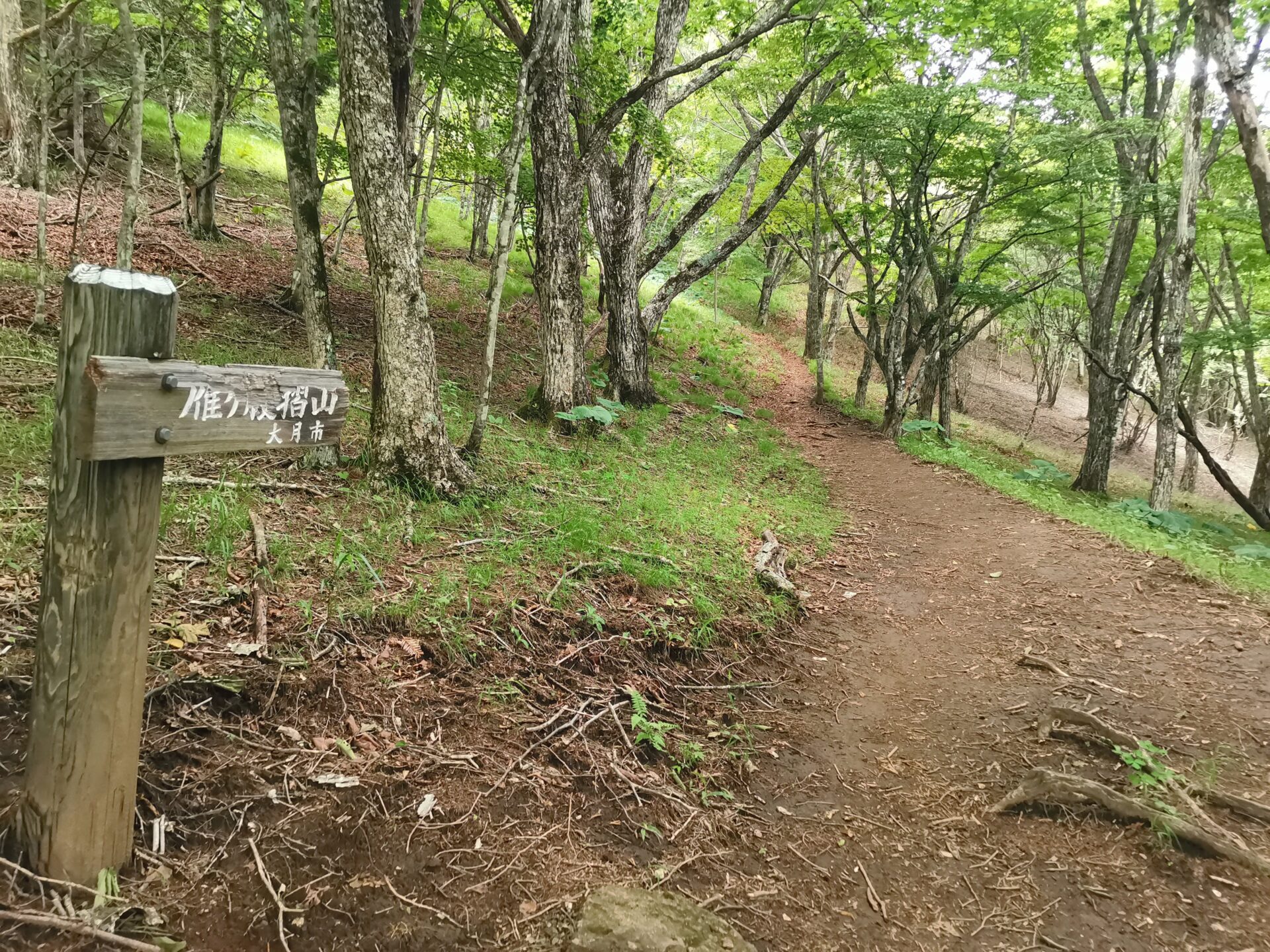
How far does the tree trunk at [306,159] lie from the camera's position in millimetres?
4820

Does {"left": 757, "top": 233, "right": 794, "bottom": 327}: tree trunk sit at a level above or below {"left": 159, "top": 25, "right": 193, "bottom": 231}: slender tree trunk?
above

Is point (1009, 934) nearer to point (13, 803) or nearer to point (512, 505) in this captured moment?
point (13, 803)

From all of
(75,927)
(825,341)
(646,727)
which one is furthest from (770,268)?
(75,927)

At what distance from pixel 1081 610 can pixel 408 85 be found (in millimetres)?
7390

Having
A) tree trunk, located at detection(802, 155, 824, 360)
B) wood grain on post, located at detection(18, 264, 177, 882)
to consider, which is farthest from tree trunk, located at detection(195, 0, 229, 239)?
tree trunk, located at detection(802, 155, 824, 360)

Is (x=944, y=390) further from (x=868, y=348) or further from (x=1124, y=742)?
(x=1124, y=742)

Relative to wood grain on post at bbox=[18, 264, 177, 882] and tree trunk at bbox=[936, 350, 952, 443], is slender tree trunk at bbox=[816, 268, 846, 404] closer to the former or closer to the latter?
tree trunk at bbox=[936, 350, 952, 443]

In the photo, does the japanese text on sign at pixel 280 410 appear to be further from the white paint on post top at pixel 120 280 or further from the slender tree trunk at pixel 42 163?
the slender tree trunk at pixel 42 163

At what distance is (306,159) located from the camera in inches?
196

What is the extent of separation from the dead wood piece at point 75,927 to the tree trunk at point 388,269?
3.47 meters

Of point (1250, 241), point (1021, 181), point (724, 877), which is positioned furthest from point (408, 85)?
point (1250, 241)

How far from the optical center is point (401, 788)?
9.50 ft

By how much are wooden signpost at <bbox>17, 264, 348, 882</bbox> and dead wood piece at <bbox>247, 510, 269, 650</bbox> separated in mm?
1303

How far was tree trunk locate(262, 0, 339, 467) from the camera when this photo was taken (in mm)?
4820
